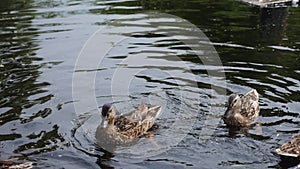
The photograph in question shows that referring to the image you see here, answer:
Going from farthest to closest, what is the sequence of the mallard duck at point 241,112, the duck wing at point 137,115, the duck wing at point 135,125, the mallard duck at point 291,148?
the mallard duck at point 241,112 → the duck wing at point 137,115 → the duck wing at point 135,125 → the mallard duck at point 291,148

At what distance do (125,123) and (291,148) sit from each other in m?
2.89

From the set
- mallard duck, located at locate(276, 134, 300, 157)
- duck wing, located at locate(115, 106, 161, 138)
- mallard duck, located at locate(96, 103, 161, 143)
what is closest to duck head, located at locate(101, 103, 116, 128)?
mallard duck, located at locate(96, 103, 161, 143)

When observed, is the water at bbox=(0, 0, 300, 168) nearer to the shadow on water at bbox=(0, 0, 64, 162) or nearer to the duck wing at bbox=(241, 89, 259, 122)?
the shadow on water at bbox=(0, 0, 64, 162)

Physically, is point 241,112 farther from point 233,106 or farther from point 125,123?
point 125,123

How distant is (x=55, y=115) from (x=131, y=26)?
760 centimetres

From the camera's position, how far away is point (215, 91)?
428 inches

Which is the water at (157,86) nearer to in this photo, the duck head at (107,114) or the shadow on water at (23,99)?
the shadow on water at (23,99)

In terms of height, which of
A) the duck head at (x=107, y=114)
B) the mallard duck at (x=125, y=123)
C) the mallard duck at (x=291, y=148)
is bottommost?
the mallard duck at (x=291, y=148)

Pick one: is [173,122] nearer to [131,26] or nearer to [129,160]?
[129,160]

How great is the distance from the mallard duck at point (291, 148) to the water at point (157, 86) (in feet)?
0.64

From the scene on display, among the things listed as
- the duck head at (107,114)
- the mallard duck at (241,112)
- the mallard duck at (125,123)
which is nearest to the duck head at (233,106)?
the mallard duck at (241,112)

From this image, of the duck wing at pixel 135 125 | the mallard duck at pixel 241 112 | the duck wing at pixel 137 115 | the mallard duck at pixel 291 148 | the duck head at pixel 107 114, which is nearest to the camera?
the mallard duck at pixel 291 148

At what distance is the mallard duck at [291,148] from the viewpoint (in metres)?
7.80

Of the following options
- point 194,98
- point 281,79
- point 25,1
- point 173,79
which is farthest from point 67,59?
point 25,1
